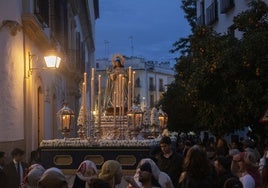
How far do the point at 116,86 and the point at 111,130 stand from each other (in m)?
1.35

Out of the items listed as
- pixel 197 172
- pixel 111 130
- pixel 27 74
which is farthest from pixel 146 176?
pixel 27 74

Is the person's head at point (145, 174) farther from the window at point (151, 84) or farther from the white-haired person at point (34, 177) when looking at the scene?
the window at point (151, 84)

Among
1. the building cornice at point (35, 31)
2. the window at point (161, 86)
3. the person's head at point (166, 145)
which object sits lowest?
the person's head at point (166, 145)

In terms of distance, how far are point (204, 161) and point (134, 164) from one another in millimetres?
5454

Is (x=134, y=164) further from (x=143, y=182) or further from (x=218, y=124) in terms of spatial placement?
(x=218, y=124)

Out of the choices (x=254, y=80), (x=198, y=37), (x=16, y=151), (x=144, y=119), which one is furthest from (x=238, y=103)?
(x=16, y=151)

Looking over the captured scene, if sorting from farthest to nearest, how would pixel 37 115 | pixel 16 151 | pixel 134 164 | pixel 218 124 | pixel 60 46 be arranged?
pixel 60 46 → pixel 37 115 → pixel 218 124 → pixel 134 164 → pixel 16 151

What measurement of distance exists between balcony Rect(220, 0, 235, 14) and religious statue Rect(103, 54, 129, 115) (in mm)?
15121

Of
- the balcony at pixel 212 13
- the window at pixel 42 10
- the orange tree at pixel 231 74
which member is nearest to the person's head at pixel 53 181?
the orange tree at pixel 231 74

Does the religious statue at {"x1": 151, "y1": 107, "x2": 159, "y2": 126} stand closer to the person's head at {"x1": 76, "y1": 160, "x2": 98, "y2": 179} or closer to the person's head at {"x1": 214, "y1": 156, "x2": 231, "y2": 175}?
→ the person's head at {"x1": 214, "y1": 156, "x2": 231, "y2": 175}

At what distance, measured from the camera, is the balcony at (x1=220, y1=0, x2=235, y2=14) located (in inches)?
1140

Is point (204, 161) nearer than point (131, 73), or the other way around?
point (204, 161)

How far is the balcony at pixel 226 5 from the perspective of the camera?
2897 cm

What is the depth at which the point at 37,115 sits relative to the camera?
20.1 meters
